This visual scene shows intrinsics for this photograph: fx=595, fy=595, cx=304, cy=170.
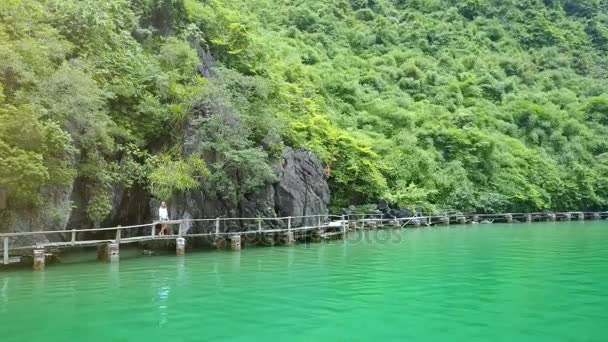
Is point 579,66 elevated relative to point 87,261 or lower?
elevated

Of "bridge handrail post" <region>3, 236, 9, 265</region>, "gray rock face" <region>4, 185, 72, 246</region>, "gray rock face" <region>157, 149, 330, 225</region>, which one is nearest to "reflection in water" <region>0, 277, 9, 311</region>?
"bridge handrail post" <region>3, 236, 9, 265</region>

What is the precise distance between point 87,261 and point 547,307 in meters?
14.0

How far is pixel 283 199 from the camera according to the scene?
2556 cm

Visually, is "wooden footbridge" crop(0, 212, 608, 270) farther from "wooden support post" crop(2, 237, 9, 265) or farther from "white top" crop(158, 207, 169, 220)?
"white top" crop(158, 207, 169, 220)

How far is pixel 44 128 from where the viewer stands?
53.2 feet

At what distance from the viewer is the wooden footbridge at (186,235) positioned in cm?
1706

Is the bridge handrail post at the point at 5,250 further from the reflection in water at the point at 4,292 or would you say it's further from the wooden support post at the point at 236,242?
the wooden support post at the point at 236,242

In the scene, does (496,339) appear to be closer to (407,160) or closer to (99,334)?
(99,334)

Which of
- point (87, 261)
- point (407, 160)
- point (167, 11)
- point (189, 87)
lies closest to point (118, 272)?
point (87, 261)

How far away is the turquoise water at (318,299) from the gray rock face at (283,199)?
3513 millimetres

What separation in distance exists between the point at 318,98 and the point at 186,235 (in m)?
23.6

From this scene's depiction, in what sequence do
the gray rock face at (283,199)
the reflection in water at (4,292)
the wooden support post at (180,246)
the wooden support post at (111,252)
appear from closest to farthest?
the reflection in water at (4,292), the wooden support post at (111,252), the wooden support post at (180,246), the gray rock face at (283,199)

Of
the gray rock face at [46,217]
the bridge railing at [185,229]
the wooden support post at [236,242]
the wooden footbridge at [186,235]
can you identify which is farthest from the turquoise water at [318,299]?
the wooden support post at [236,242]

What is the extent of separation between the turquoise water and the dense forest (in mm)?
4373
